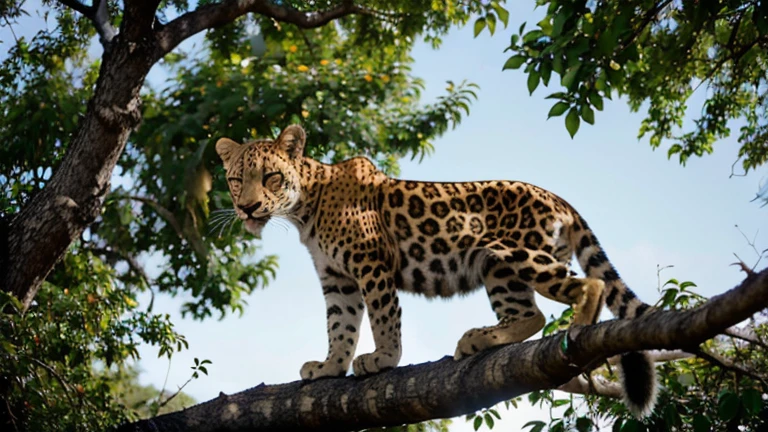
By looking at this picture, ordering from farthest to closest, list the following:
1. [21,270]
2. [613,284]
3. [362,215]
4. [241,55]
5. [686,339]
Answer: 1. [241,55]
2. [21,270]
3. [362,215]
4. [613,284]
5. [686,339]

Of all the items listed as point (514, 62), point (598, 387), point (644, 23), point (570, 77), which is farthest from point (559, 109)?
point (598, 387)

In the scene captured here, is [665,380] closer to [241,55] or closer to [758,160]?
[758,160]

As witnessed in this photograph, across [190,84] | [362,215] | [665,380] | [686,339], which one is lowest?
[686,339]

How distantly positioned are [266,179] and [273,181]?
0.05 metres

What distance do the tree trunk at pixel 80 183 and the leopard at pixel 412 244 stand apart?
2.43 meters

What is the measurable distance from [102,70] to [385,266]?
176 inches

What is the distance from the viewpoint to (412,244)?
259 inches

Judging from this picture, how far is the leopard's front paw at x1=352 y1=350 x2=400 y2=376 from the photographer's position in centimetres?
622

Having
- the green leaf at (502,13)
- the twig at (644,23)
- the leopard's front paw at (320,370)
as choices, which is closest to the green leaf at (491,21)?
the green leaf at (502,13)

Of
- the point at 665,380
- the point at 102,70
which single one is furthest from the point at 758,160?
the point at 102,70

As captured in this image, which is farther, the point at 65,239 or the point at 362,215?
the point at 65,239

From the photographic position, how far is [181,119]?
14.2 m

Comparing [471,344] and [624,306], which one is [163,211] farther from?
[624,306]

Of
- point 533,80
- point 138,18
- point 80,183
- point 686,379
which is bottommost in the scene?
point 686,379
